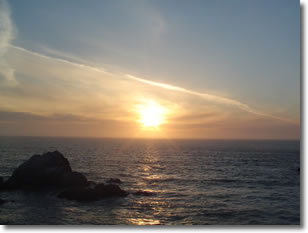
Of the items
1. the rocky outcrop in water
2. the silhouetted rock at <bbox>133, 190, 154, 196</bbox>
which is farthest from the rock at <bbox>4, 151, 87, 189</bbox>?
the silhouetted rock at <bbox>133, 190, 154, 196</bbox>

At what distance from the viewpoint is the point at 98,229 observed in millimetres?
6973

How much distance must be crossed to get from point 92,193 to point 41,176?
4.90m

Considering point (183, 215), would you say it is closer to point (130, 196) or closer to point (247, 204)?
point (247, 204)

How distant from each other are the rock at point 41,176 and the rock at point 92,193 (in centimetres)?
228

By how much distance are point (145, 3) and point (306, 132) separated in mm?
6762

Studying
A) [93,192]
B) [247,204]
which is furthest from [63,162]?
[247,204]

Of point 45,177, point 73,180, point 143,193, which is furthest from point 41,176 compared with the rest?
point 143,193

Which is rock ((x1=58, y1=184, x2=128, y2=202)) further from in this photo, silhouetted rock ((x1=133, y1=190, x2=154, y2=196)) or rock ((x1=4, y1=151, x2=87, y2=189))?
rock ((x1=4, y1=151, x2=87, y2=189))

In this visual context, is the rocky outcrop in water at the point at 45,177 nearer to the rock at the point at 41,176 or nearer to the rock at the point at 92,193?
the rock at the point at 41,176

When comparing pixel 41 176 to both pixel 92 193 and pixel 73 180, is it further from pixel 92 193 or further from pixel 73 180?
pixel 92 193

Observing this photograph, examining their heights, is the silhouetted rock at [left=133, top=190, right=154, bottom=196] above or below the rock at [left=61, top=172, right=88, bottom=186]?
below

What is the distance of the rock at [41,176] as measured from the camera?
15.2m

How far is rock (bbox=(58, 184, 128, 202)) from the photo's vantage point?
1241 cm

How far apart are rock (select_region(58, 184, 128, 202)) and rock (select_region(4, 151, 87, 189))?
2.28 meters
